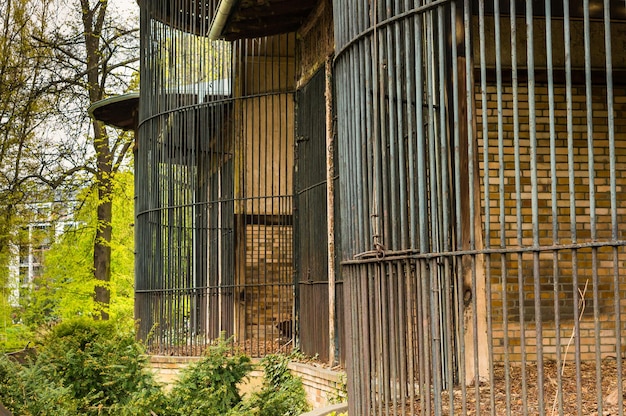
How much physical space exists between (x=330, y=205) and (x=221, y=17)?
9.63 feet

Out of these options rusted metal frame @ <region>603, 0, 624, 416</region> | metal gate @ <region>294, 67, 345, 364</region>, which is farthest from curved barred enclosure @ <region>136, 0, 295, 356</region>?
rusted metal frame @ <region>603, 0, 624, 416</region>

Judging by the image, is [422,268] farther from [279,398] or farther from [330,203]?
[279,398]

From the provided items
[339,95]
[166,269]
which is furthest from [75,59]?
[339,95]

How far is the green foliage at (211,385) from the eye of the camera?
1038cm

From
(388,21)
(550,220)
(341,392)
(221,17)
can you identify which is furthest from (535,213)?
(221,17)

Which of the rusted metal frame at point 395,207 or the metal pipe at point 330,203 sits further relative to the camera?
the metal pipe at point 330,203

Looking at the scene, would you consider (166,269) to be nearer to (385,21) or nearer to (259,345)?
(259,345)

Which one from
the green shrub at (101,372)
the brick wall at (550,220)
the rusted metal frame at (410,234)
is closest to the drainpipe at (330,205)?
the green shrub at (101,372)

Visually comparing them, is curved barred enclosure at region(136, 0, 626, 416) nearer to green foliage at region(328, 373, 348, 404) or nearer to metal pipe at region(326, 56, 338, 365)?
metal pipe at region(326, 56, 338, 365)

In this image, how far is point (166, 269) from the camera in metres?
13.9

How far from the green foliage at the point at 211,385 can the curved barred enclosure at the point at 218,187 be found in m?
1.62

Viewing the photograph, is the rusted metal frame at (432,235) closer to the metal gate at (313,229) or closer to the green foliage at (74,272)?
the metal gate at (313,229)

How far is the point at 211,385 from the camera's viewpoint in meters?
10.9

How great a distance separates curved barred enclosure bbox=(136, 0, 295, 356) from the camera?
13062mm
